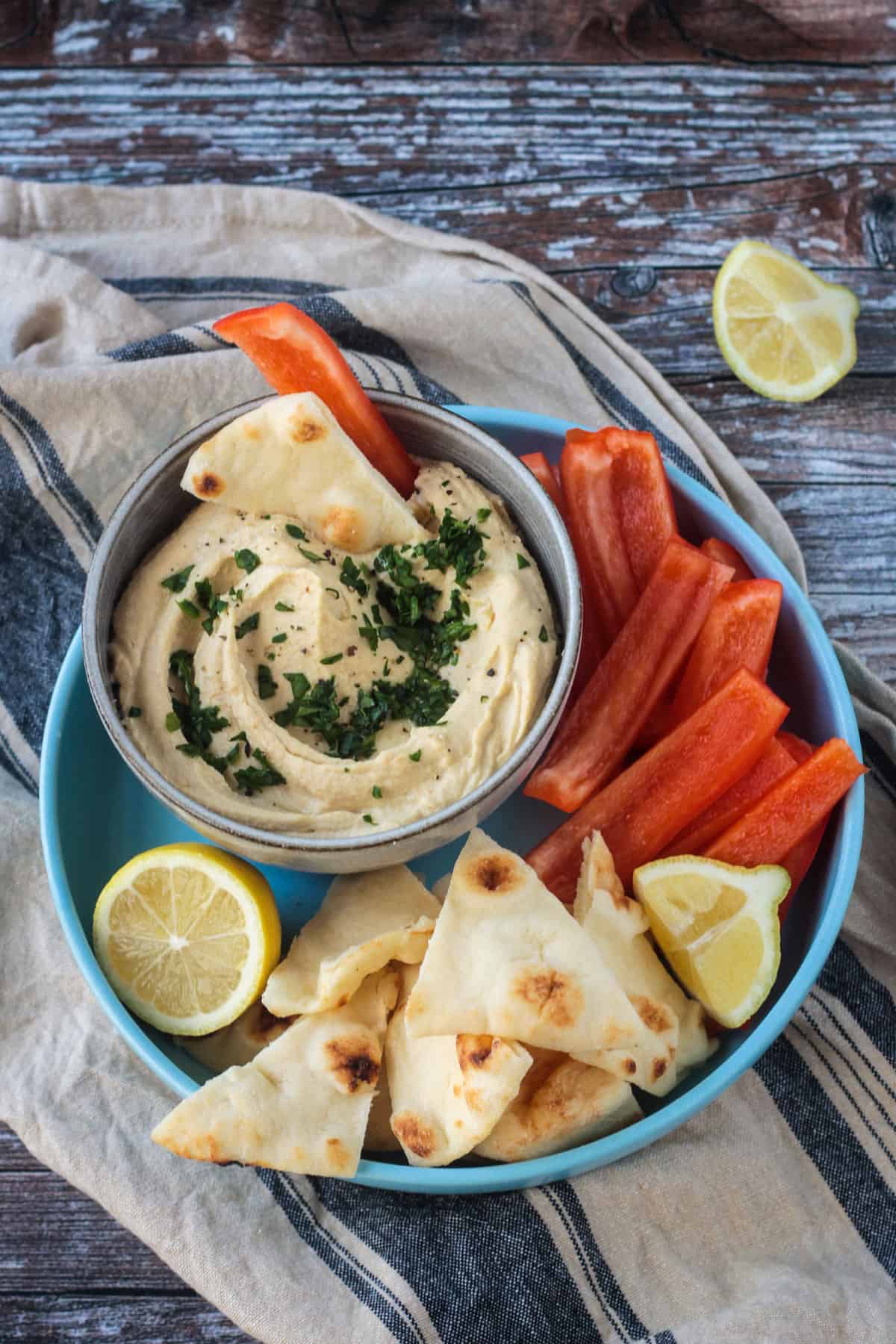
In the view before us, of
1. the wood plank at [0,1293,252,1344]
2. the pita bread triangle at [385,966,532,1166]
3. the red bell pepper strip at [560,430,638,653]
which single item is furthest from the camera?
the wood plank at [0,1293,252,1344]

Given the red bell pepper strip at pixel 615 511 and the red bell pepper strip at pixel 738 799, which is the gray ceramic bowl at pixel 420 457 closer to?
the red bell pepper strip at pixel 615 511

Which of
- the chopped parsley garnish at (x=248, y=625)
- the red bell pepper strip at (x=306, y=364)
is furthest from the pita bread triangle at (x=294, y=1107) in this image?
the red bell pepper strip at (x=306, y=364)

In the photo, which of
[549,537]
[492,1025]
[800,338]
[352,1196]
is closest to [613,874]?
[492,1025]

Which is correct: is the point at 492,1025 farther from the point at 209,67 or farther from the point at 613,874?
the point at 209,67

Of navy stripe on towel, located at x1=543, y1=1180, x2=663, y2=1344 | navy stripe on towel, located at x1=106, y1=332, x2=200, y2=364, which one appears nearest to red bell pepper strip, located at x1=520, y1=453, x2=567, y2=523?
navy stripe on towel, located at x1=106, y1=332, x2=200, y2=364

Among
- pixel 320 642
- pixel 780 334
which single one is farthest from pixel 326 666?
pixel 780 334

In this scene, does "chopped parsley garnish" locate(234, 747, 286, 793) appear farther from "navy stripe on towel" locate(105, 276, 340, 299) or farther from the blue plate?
"navy stripe on towel" locate(105, 276, 340, 299)
